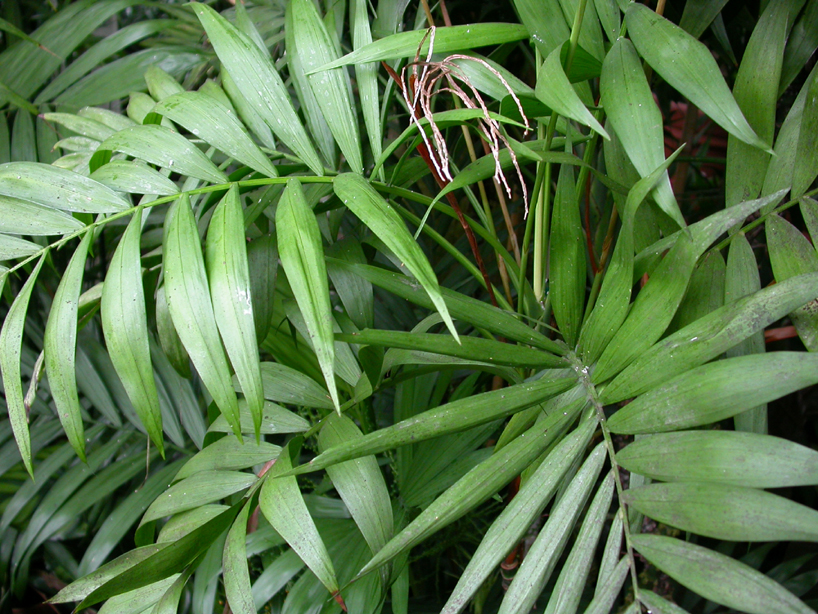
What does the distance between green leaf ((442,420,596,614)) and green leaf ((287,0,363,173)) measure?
273 mm

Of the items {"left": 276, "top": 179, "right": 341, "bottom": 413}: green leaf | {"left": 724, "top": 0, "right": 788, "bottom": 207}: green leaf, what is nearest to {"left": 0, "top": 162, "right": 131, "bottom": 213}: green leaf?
{"left": 276, "top": 179, "right": 341, "bottom": 413}: green leaf

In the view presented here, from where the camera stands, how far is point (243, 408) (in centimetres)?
53

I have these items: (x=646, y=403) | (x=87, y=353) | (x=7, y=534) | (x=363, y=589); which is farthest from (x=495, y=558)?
(x=7, y=534)

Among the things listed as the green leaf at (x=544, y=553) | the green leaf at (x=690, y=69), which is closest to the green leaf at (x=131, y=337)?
the green leaf at (x=544, y=553)

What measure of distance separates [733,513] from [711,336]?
10cm

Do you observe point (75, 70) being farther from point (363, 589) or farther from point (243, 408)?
point (363, 589)

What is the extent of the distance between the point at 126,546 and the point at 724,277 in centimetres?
104

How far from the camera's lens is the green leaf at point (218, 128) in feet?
1.48

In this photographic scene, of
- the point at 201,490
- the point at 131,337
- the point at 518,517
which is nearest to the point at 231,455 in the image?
the point at 201,490

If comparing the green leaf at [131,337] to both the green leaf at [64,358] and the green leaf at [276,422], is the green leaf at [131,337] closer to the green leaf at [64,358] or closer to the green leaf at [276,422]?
the green leaf at [64,358]

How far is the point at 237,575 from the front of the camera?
0.42 m

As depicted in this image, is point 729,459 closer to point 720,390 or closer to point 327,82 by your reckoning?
point 720,390

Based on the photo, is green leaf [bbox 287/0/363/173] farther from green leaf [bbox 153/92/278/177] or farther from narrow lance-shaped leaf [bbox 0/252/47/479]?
narrow lance-shaped leaf [bbox 0/252/47/479]

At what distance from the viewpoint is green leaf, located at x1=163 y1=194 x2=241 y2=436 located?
0.36 meters
